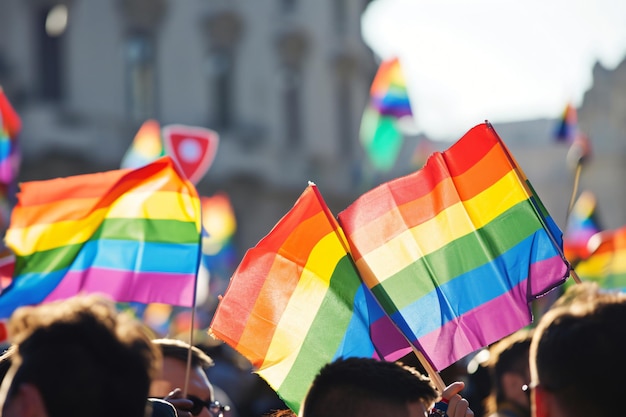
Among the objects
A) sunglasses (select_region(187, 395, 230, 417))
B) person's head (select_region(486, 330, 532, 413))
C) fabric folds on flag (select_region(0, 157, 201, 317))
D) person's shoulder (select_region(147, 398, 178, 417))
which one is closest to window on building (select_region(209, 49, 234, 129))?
fabric folds on flag (select_region(0, 157, 201, 317))

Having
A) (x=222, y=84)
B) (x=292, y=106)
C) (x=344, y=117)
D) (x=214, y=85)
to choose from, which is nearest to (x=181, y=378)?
(x=214, y=85)

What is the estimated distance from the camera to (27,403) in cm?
247

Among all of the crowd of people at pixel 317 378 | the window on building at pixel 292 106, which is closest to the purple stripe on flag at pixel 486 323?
the crowd of people at pixel 317 378

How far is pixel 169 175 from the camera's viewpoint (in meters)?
5.66

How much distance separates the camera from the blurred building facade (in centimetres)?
2162

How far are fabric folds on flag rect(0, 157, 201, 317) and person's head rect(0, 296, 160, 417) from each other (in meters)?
2.74

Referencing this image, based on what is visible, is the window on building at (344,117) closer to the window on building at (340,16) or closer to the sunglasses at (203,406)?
the window on building at (340,16)

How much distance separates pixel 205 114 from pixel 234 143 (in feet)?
2.97

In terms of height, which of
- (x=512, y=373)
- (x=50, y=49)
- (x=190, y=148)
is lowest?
(x=50, y=49)

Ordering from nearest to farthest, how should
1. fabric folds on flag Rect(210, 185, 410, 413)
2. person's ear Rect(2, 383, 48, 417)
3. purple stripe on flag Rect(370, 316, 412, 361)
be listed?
person's ear Rect(2, 383, 48, 417), fabric folds on flag Rect(210, 185, 410, 413), purple stripe on flag Rect(370, 316, 412, 361)

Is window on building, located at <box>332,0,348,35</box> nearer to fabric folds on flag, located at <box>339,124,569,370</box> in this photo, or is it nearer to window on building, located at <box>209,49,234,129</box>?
window on building, located at <box>209,49,234,129</box>

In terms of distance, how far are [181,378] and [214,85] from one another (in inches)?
862

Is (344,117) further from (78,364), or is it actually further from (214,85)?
(78,364)

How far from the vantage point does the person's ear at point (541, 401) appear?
A: 2.93 metres
